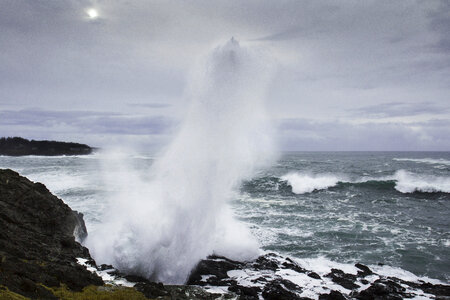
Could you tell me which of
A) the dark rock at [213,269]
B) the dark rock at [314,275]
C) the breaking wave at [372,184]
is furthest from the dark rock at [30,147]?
the dark rock at [314,275]

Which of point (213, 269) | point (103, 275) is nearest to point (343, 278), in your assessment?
point (213, 269)

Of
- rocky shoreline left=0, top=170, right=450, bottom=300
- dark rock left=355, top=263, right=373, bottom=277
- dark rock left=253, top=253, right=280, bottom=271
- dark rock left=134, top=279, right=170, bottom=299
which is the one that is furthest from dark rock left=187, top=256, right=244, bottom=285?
dark rock left=355, top=263, right=373, bottom=277

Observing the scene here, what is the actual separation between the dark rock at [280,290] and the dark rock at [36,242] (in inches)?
187

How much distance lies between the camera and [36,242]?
909cm

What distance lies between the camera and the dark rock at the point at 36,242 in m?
6.72

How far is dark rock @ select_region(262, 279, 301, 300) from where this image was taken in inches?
353

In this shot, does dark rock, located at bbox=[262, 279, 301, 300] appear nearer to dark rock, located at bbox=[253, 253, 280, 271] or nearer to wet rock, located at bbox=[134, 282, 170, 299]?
dark rock, located at bbox=[253, 253, 280, 271]

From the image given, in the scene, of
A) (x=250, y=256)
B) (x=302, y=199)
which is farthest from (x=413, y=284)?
(x=302, y=199)

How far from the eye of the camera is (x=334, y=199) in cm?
2669

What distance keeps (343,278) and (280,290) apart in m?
2.98

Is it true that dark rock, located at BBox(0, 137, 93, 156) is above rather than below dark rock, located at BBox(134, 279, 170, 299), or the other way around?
above

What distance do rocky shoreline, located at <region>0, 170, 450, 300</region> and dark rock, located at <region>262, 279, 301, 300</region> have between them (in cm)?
3

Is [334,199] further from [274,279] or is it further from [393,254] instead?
[274,279]

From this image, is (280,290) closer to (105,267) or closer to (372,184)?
(105,267)
